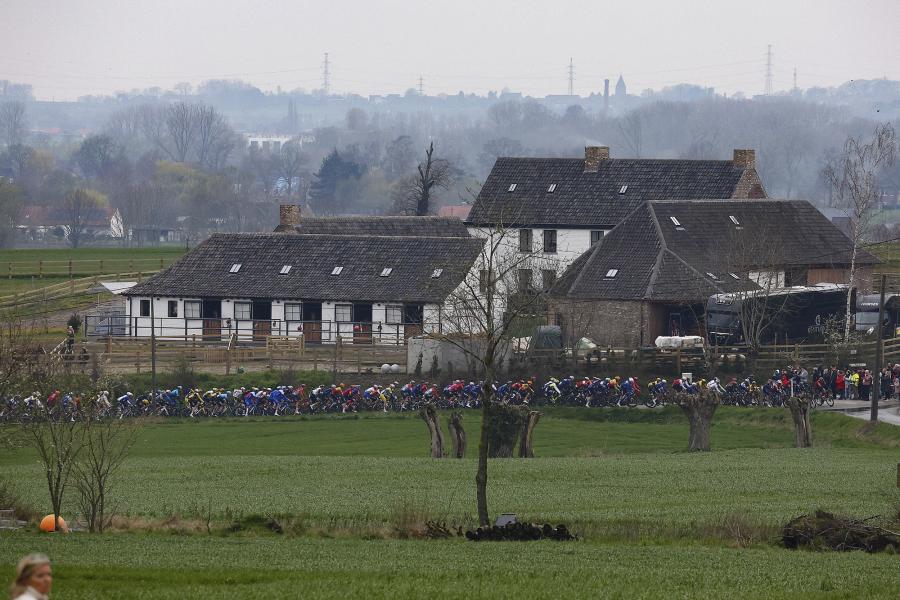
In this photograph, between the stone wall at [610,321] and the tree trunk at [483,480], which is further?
the stone wall at [610,321]

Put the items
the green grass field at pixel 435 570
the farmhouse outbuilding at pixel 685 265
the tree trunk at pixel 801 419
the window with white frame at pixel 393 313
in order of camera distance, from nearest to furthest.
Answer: the green grass field at pixel 435 570 → the tree trunk at pixel 801 419 → the farmhouse outbuilding at pixel 685 265 → the window with white frame at pixel 393 313

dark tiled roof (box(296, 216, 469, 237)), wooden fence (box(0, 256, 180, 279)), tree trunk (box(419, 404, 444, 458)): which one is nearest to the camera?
tree trunk (box(419, 404, 444, 458))

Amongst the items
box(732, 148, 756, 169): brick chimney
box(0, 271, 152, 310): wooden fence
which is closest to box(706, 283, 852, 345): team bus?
box(732, 148, 756, 169): brick chimney

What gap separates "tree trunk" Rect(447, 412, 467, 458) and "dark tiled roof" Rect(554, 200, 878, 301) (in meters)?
24.6

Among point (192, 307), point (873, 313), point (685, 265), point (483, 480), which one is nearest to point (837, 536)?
point (483, 480)

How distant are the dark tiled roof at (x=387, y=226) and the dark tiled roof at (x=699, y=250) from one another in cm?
1415

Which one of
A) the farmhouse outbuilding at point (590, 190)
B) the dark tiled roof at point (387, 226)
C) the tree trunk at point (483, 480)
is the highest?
the farmhouse outbuilding at point (590, 190)

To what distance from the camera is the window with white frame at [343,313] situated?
68.9 m

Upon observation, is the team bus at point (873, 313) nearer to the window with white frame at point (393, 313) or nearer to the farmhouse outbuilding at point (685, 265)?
the farmhouse outbuilding at point (685, 265)

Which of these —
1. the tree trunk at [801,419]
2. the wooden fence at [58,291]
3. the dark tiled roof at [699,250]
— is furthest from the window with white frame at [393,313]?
the tree trunk at [801,419]

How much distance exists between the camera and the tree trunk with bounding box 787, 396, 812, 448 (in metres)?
44.1

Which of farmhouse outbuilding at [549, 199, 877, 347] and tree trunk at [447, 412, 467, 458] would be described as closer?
tree trunk at [447, 412, 467, 458]

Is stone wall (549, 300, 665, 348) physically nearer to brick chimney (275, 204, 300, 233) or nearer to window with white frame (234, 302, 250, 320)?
window with white frame (234, 302, 250, 320)

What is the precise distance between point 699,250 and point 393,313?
555 inches
